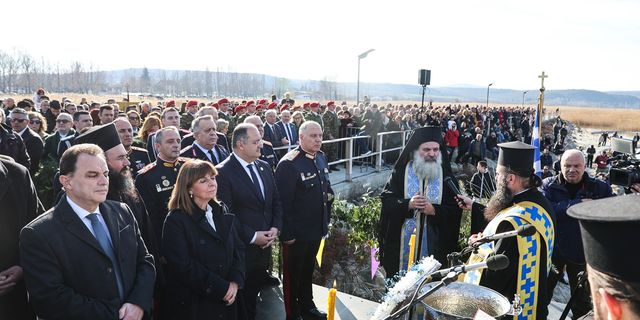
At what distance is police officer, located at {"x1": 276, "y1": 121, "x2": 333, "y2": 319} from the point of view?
4.98m

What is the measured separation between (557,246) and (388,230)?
1870 millimetres

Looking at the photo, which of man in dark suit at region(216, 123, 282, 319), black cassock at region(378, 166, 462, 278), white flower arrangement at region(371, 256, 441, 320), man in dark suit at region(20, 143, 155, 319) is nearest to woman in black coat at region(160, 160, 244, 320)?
man in dark suit at region(20, 143, 155, 319)

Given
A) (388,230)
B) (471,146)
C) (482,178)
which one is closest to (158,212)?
(388,230)

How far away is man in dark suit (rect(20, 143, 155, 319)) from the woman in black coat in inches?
13.2

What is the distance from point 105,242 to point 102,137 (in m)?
1.20

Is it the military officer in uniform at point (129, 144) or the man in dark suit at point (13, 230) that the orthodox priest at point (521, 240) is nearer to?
the man in dark suit at point (13, 230)

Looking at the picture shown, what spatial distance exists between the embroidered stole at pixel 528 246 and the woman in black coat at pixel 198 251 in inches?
77.8

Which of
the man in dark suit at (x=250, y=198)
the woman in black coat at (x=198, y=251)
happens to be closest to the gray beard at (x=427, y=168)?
the man in dark suit at (x=250, y=198)

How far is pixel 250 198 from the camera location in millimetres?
4574

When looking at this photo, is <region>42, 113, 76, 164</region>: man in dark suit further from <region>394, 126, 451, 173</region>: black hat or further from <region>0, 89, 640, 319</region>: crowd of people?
<region>394, 126, 451, 173</region>: black hat

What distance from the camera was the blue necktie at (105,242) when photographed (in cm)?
302

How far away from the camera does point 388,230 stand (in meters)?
5.25

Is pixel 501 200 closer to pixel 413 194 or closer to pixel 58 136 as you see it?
pixel 413 194

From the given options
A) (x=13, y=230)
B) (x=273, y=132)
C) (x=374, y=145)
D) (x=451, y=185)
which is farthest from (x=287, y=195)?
(x=374, y=145)
